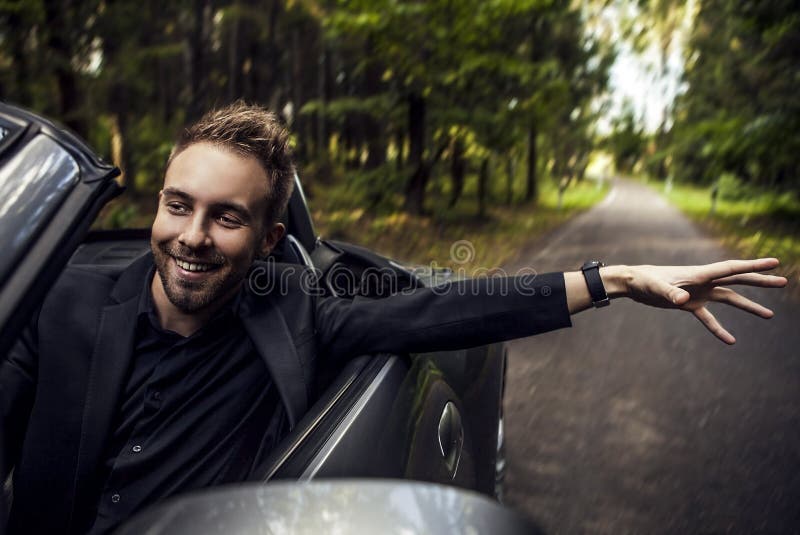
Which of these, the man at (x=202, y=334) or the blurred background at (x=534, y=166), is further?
the blurred background at (x=534, y=166)

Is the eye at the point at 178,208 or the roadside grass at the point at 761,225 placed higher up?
the eye at the point at 178,208

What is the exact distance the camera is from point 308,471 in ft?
4.35

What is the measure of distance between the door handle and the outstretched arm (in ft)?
1.77

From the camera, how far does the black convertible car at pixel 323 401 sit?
93 centimetres

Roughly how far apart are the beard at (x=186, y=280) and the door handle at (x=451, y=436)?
2.71ft

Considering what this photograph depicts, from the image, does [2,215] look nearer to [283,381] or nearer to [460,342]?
[283,381]

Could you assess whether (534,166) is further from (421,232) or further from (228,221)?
(228,221)

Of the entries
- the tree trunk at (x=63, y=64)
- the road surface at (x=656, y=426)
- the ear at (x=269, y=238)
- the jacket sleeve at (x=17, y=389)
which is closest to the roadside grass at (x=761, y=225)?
the road surface at (x=656, y=426)

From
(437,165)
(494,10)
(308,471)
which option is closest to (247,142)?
(308,471)

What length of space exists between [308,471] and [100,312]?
2.77 feet

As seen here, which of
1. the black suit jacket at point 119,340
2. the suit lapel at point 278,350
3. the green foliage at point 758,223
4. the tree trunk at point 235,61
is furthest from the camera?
the tree trunk at point 235,61

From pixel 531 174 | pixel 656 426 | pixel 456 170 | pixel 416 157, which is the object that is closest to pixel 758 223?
pixel 456 170

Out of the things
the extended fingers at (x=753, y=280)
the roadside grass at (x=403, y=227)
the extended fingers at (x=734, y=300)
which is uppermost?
the extended fingers at (x=753, y=280)

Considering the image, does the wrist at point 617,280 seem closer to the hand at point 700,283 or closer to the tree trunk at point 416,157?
the hand at point 700,283
